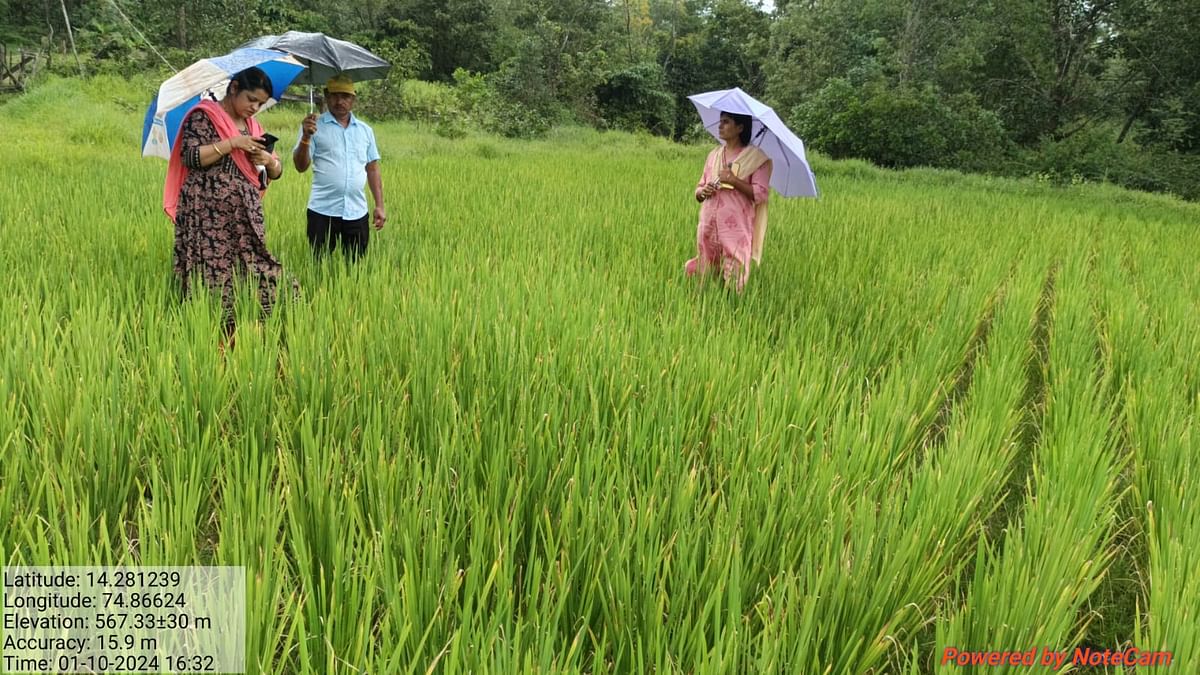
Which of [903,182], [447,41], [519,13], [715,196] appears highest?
[519,13]

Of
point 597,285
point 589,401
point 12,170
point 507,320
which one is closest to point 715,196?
point 597,285

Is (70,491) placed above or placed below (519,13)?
below

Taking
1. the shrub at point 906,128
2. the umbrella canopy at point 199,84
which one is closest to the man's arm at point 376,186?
the umbrella canopy at point 199,84

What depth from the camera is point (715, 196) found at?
118 inches

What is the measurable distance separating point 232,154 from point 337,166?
0.65m

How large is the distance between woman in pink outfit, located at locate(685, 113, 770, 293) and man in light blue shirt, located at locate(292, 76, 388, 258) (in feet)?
5.34

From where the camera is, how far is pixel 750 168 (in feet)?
9.32

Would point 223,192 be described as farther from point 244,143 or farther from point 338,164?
point 338,164

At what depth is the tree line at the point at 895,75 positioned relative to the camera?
1327 cm

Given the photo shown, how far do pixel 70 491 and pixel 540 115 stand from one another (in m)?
15.7

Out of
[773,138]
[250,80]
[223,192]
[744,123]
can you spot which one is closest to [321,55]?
[250,80]

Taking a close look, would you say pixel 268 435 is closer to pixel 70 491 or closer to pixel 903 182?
pixel 70 491

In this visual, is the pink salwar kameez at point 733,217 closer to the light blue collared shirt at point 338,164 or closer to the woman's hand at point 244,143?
the light blue collared shirt at point 338,164

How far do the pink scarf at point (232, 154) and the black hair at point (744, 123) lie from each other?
6.43 feet
